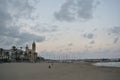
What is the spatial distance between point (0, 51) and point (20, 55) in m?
23.5

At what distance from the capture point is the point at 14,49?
606 ft

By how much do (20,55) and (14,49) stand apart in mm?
10068

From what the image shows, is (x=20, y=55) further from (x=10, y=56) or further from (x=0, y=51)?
(x=0, y=51)

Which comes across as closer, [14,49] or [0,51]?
[0,51]

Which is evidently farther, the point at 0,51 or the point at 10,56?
the point at 10,56

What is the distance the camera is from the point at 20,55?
626 feet

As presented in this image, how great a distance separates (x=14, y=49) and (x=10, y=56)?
8.11m

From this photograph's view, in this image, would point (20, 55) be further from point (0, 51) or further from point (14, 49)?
point (0, 51)

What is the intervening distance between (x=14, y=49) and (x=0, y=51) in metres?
15.3

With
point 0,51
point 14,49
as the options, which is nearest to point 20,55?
point 14,49

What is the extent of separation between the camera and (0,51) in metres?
173

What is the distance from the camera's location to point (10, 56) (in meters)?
185
